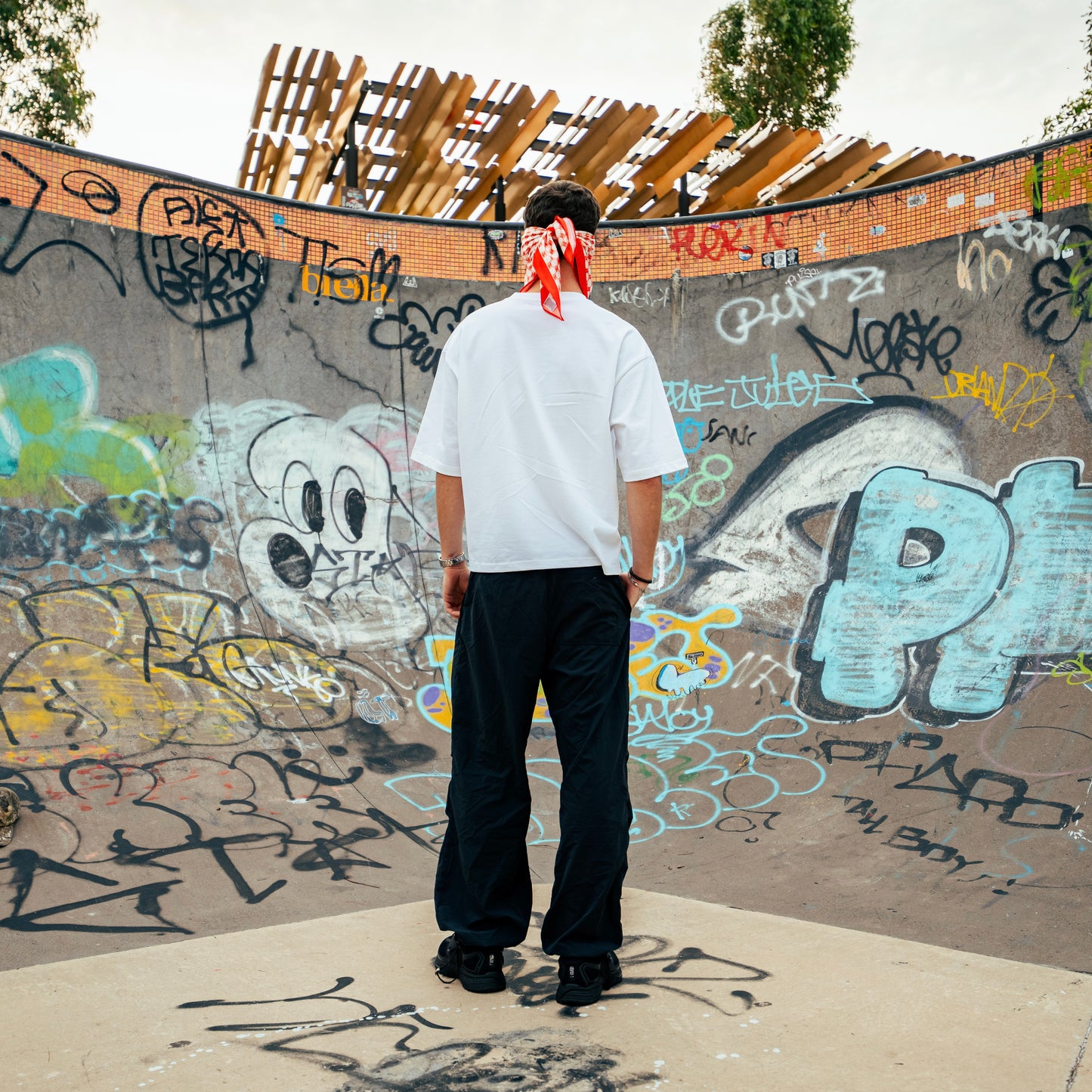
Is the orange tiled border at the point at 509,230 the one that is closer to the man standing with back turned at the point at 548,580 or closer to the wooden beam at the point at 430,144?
the wooden beam at the point at 430,144

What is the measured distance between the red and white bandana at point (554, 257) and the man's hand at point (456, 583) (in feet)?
2.51

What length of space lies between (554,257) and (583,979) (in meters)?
1.88

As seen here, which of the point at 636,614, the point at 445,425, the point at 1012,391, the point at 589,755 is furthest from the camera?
the point at 636,614

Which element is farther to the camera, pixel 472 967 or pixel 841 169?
pixel 841 169

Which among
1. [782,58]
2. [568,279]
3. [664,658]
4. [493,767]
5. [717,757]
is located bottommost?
[717,757]

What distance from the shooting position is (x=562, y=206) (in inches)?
102

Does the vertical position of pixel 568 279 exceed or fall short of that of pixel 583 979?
it exceeds it

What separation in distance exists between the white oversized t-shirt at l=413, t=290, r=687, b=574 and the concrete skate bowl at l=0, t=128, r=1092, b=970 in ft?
5.20

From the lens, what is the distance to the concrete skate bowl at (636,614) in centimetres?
366

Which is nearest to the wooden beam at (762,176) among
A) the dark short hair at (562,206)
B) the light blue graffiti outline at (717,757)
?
the light blue graffiti outline at (717,757)

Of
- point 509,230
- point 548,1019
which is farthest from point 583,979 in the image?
point 509,230

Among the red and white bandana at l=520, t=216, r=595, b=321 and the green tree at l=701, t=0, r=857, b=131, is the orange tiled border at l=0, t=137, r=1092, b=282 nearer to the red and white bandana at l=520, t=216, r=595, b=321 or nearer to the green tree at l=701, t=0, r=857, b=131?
the red and white bandana at l=520, t=216, r=595, b=321

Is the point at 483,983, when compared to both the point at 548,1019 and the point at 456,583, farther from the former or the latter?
the point at 456,583

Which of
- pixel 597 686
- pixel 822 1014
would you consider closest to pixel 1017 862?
pixel 822 1014
